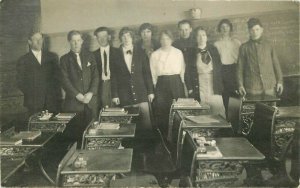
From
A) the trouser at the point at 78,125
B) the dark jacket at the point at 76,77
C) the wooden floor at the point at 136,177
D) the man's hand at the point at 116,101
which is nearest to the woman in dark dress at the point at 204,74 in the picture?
the man's hand at the point at 116,101

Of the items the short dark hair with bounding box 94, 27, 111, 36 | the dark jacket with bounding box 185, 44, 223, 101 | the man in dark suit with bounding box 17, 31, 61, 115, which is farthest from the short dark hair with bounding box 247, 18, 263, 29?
the man in dark suit with bounding box 17, 31, 61, 115

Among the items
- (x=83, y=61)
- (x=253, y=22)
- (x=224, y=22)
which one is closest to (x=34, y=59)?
(x=83, y=61)

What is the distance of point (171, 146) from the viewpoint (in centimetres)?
371

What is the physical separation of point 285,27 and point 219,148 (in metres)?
1.84

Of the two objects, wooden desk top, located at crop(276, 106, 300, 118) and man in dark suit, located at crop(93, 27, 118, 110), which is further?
man in dark suit, located at crop(93, 27, 118, 110)

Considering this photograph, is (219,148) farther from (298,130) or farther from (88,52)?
(88,52)

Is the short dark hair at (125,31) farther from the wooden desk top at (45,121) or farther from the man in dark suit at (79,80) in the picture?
the wooden desk top at (45,121)

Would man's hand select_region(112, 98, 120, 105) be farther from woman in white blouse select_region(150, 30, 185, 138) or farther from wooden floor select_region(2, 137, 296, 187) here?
wooden floor select_region(2, 137, 296, 187)

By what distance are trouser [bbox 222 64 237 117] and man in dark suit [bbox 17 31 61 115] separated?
2056 mm

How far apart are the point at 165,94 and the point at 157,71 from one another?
307 millimetres

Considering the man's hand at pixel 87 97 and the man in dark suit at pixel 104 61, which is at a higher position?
the man in dark suit at pixel 104 61

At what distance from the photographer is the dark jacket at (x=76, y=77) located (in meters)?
4.02

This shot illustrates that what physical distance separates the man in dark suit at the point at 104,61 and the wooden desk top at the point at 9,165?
130 cm

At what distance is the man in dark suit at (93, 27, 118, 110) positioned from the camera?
4039 mm
